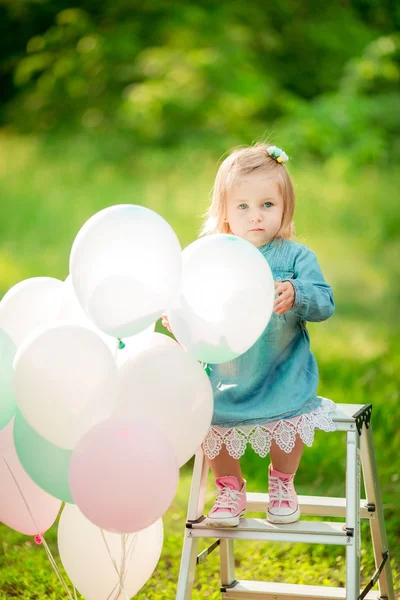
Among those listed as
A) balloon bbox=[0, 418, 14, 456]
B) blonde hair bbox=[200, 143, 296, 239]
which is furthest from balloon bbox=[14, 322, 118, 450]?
blonde hair bbox=[200, 143, 296, 239]

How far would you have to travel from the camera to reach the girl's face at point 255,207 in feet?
7.83

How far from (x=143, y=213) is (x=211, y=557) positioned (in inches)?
80.3

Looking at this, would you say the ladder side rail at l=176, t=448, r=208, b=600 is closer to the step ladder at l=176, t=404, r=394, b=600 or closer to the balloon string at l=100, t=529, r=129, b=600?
the step ladder at l=176, t=404, r=394, b=600

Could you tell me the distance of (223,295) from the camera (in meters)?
2.00

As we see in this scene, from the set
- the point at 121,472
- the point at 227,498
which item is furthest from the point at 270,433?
the point at 121,472

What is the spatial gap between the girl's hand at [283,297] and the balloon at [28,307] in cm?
54

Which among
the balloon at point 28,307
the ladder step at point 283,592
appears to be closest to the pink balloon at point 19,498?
the balloon at point 28,307

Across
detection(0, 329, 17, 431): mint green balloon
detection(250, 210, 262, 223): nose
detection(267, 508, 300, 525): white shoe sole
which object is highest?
detection(250, 210, 262, 223): nose

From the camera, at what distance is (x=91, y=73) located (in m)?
10.5

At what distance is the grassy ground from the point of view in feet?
11.2

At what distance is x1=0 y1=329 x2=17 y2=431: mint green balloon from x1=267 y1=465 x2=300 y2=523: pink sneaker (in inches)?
27.4

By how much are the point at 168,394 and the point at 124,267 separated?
29 centimetres

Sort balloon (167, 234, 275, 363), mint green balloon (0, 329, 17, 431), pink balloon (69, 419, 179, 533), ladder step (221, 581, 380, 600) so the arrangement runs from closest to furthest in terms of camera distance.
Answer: pink balloon (69, 419, 179, 533)
balloon (167, 234, 275, 363)
mint green balloon (0, 329, 17, 431)
ladder step (221, 581, 380, 600)

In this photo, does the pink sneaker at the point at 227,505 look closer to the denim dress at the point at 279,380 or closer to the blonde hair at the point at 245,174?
the denim dress at the point at 279,380
